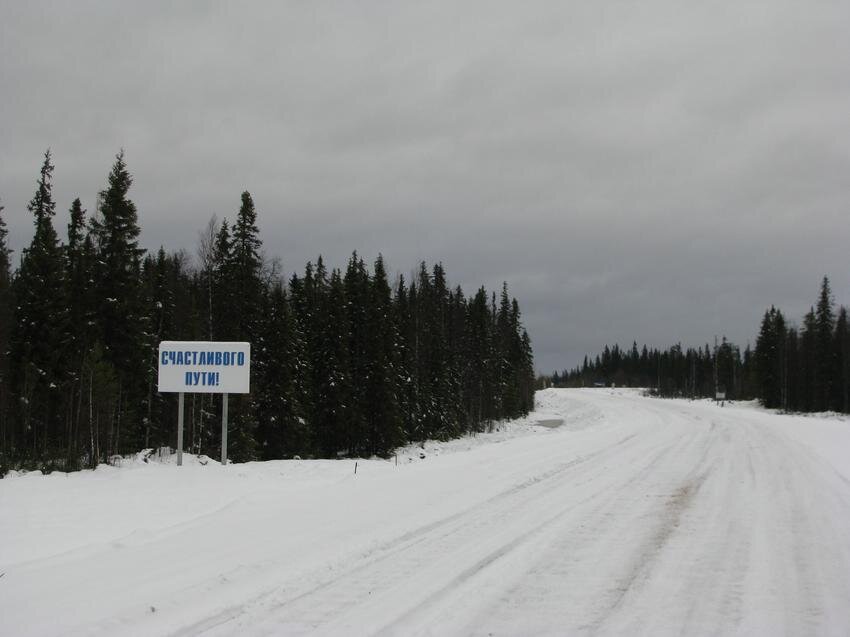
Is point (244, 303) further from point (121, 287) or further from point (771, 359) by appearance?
point (771, 359)

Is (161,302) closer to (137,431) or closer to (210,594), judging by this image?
(137,431)

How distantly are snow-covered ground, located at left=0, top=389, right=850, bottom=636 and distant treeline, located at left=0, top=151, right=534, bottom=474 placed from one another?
590 centimetres

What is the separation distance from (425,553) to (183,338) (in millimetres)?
29139

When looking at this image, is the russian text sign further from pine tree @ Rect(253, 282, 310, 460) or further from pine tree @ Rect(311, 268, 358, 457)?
pine tree @ Rect(311, 268, 358, 457)

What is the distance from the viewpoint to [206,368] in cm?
1689

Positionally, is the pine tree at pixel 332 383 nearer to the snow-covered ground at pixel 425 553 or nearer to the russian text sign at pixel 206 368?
the russian text sign at pixel 206 368

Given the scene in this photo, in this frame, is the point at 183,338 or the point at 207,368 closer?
the point at 207,368

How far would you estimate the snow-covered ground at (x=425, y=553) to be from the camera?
5.38 m

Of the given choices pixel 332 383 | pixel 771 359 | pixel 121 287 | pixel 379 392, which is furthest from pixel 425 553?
pixel 771 359

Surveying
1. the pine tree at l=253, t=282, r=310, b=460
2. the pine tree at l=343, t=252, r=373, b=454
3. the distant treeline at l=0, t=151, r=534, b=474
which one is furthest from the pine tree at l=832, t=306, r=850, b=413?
the pine tree at l=253, t=282, r=310, b=460

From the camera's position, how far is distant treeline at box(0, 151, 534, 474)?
20656 mm

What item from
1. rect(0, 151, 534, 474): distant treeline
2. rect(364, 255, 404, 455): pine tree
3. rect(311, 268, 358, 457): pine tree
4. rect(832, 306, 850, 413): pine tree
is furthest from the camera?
rect(832, 306, 850, 413): pine tree

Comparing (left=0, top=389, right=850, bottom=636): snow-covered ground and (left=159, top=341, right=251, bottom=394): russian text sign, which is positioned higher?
(left=159, top=341, right=251, bottom=394): russian text sign

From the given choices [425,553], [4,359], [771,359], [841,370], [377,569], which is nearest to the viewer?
[377,569]
